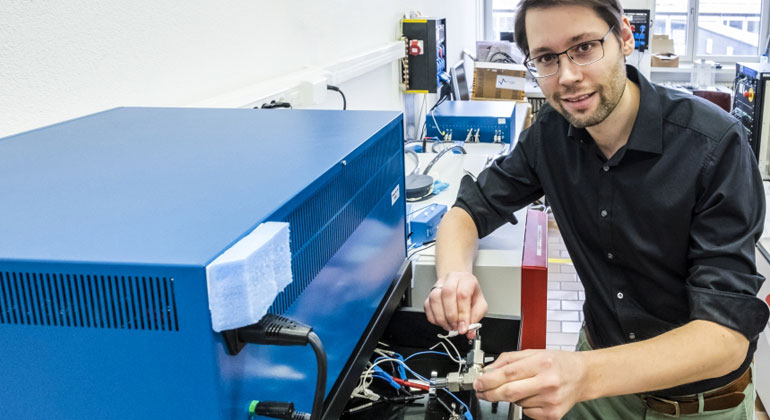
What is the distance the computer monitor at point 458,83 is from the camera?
12.8ft

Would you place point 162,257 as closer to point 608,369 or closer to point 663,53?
point 608,369

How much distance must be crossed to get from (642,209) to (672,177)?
82mm

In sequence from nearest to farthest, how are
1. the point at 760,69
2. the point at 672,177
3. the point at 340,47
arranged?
1. the point at 672,177
2. the point at 340,47
3. the point at 760,69

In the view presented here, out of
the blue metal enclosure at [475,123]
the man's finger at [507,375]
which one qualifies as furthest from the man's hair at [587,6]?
the blue metal enclosure at [475,123]

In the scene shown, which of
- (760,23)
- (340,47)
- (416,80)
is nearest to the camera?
(340,47)

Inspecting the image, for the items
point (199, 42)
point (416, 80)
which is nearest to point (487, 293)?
point (199, 42)

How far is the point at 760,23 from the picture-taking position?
6270mm

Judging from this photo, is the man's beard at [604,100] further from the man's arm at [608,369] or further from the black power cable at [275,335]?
the black power cable at [275,335]

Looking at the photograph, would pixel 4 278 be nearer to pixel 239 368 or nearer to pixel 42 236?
pixel 42 236

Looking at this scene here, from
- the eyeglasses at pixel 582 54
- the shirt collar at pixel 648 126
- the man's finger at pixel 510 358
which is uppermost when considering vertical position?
the eyeglasses at pixel 582 54

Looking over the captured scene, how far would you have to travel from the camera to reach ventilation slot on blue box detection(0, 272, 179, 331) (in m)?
0.43

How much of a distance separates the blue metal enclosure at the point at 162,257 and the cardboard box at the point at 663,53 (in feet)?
20.0

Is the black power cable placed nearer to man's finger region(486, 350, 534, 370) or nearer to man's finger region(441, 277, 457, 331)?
man's finger region(486, 350, 534, 370)

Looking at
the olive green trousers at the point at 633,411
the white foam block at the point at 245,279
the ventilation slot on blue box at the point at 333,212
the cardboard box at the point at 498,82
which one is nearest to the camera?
the white foam block at the point at 245,279
